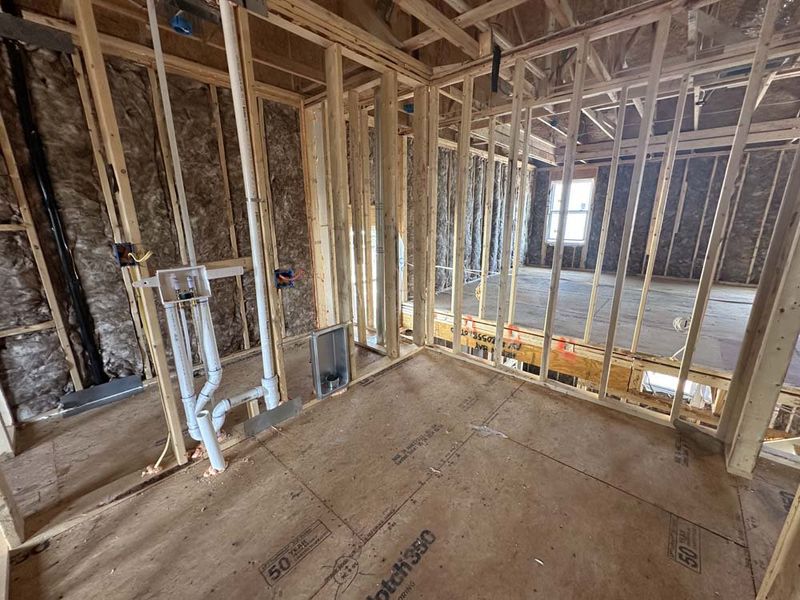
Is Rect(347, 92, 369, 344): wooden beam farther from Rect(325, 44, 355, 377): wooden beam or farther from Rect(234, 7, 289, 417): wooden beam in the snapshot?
Rect(234, 7, 289, 417): wooden beam

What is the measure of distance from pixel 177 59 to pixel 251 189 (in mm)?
1815

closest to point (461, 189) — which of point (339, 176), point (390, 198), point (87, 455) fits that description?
point (390, 198)

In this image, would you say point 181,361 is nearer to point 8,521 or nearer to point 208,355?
point 208,355

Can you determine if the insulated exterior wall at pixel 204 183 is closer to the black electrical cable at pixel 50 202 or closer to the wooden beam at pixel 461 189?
the black electrical cable at pixel 50 202

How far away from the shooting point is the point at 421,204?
303 centimetres

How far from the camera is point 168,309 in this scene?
1.51 m

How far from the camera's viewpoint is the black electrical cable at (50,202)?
200 cm

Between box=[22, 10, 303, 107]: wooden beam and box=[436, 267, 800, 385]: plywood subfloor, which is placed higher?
box=[22, 10, 303, 107]: wooden beam

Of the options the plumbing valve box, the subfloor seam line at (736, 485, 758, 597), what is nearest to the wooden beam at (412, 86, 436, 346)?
the plumbing valve box

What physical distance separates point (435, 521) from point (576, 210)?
890 centimetres

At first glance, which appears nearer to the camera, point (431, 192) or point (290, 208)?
point (431, 192)

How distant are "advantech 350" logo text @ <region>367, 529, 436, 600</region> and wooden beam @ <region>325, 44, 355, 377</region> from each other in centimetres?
144

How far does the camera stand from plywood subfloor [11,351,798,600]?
1.24 m

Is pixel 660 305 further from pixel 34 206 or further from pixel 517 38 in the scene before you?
pixel 34 206
